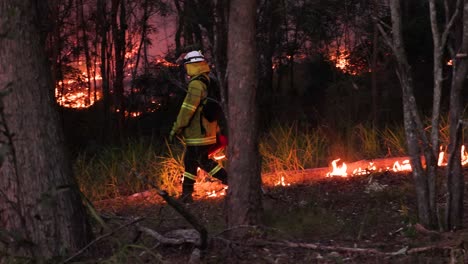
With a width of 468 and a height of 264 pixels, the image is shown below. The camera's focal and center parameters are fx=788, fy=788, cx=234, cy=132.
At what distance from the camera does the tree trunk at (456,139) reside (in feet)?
18.2

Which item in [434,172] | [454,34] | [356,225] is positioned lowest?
[356,225]

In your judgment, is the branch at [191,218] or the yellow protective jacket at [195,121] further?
the yellow protective jacket at [195,121]

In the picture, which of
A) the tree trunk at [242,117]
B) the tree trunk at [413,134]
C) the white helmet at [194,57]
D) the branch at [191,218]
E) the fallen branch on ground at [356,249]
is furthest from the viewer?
the white helmet at [194,57]

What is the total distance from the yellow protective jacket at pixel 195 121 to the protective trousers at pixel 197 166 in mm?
89

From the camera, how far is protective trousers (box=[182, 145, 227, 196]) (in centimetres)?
888

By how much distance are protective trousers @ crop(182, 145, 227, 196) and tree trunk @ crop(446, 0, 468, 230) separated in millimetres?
3577

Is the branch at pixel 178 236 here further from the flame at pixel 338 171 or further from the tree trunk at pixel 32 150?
the flame at pixel 338 171

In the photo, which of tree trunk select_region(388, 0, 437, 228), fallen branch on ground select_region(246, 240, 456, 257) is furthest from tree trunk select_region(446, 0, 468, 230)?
fallen branch on ground select_region(246, 240, 456, 257)

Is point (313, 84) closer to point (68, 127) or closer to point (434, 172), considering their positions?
point (68, 127)

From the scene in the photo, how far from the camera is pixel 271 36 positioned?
1322 cm

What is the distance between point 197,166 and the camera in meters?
9.13

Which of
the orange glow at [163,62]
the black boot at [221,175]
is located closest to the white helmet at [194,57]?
the black boot at [221,175]

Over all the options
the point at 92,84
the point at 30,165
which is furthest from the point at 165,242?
the point at 92,84

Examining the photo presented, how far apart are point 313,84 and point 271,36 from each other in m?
3.61
